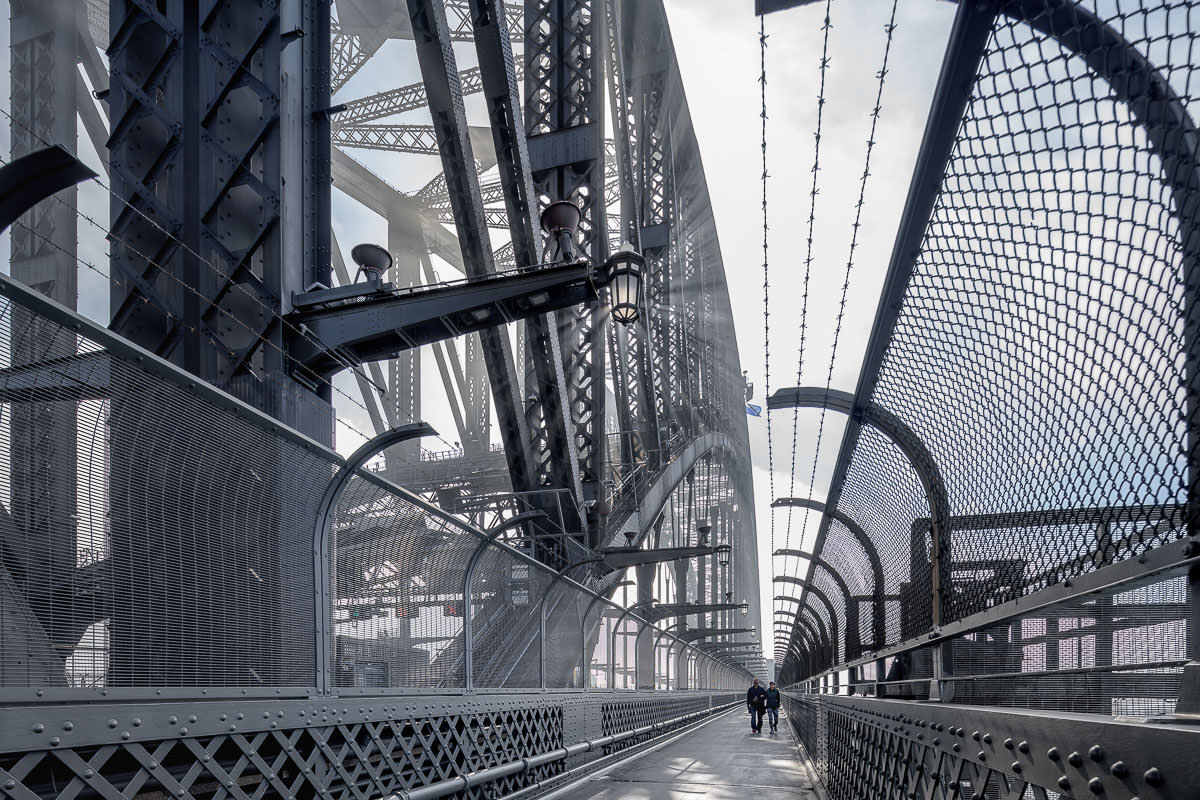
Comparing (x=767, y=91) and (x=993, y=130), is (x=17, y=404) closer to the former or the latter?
(x=993, y=130)

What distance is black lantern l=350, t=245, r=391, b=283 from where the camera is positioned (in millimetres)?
8898

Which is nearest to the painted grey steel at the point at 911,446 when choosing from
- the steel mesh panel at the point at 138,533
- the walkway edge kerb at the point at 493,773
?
the steel mesh panel at the point at 138,533

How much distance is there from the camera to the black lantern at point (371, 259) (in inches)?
350

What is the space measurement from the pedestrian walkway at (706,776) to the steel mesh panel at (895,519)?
308 cm

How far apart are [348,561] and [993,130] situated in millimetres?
4768

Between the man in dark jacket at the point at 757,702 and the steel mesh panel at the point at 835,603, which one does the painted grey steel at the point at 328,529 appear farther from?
the man in dark jacket at the point at 757,702

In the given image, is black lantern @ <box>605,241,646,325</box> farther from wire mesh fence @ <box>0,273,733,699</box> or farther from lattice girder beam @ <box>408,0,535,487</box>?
wire mesh fence @ <box>0,273,733,699</box>

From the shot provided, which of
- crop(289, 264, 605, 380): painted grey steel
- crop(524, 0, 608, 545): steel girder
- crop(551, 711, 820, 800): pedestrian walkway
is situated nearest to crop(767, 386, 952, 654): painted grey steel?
crop(289, 264, 605, 380): painted grey steel

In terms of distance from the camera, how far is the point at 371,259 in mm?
8969

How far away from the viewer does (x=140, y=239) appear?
26.4ft

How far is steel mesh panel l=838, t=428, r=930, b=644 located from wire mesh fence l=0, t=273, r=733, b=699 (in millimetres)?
3275

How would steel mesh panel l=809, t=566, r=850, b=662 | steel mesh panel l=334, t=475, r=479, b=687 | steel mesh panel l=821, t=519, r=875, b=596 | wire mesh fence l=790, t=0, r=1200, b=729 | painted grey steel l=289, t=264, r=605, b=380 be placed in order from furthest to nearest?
steel mesh panel l=809, t=566, r=850, b=662 < painted grey steel l=289, t=264, r=605, b=380 < steel mesh panel l=821, t=519, r=875, b=596 < steel mesh panel l=334, t=475, r=479, b=687 < wire mesh fence l=790, t=0, r=1200, b=729

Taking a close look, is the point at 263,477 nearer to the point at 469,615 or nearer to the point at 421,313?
the point at 469,615

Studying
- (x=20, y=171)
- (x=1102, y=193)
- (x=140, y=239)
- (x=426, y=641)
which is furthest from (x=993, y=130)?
(x=140, y=239)
